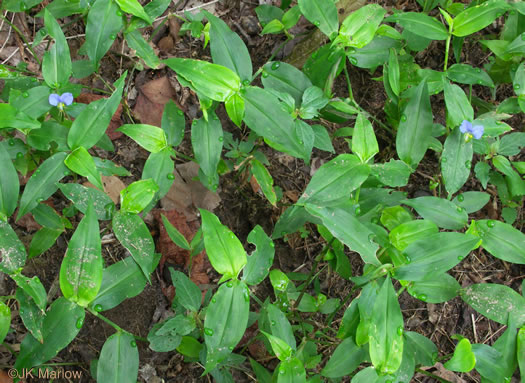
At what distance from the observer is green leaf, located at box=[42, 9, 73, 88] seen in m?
2.32

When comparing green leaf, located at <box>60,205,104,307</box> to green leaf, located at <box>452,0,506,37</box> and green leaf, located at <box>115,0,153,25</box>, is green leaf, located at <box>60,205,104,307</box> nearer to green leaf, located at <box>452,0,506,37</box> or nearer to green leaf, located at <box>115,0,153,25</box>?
green leaf, located at <box>115,0,153,25</box>

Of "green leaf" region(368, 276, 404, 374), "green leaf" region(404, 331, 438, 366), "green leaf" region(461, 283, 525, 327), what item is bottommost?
"green leaf" region(404, 331, 438, 366)

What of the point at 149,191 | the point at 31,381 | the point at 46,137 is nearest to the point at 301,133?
the point at 149,191

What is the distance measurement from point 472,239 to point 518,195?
4.61 ft

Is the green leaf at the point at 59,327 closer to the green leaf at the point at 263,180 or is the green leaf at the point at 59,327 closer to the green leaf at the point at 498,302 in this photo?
the green leaf at the point at 263,180

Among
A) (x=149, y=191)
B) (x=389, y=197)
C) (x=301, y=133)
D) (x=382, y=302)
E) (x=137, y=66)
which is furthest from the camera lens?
(x=137, y=66)

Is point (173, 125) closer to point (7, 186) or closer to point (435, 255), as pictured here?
point (7, 186)

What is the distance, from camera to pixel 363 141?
7.66 feet

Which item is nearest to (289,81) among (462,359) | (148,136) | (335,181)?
(335,181)

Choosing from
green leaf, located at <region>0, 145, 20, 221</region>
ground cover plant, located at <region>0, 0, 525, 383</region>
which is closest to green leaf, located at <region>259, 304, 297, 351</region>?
ground cover plant, located at <region>0, 0, 525, 383</region>

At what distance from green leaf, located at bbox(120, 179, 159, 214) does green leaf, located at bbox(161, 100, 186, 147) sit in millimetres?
386

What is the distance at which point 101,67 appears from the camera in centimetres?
318

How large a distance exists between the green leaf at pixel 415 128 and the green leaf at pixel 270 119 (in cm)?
82

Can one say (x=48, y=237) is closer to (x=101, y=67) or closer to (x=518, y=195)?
(x=101, y=67)
